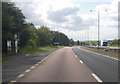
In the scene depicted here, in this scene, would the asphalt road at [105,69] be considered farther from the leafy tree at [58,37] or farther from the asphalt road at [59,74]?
the leafy tree at [58,37]

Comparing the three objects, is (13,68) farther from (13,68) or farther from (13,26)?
(13,26)

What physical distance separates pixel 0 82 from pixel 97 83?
4.23 metres

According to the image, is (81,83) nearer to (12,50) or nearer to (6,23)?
(6,23)

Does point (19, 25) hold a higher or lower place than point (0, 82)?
higher

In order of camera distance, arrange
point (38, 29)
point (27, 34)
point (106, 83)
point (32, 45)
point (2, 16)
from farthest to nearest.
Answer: point (38, 29) < point (32, 45) < point (27, 34) < point (2, 16) < point (106, 83)

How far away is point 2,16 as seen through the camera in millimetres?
19969

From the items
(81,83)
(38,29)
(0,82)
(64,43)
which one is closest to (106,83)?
(81,83)

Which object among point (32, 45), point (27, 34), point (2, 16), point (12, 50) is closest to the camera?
point (2, 16)

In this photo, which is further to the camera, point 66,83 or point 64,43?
point 64,43

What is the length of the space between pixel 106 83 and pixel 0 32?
55.1 feet

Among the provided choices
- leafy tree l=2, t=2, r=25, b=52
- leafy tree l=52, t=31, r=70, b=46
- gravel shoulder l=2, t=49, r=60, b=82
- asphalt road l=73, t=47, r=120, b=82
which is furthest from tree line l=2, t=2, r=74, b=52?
leafy tree l=52, t=31, r=70, b=46

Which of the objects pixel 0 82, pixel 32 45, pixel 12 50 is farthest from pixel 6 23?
pixel 32 45

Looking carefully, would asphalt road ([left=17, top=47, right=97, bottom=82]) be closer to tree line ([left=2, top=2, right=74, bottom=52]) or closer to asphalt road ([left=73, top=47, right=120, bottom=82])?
asphalt road ([left=73, top=47, right=120, bottom=82])

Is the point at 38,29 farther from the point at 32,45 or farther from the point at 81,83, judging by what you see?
the point at 81,83
